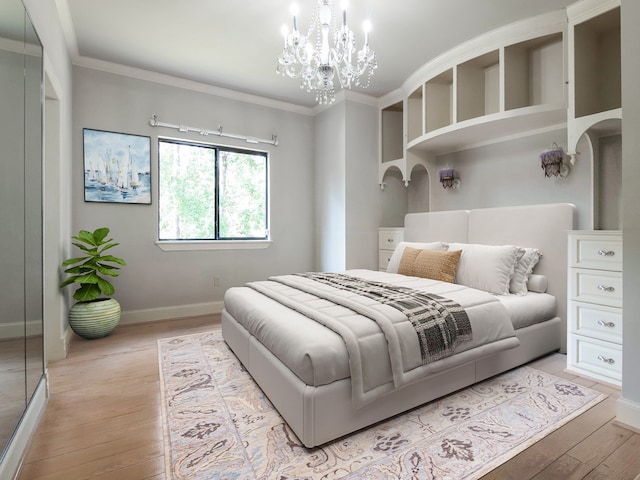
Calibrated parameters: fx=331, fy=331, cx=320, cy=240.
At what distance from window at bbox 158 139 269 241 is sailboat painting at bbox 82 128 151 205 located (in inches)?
7.9

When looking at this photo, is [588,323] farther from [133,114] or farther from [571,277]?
[133,114]

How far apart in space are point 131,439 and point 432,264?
2.50 metres

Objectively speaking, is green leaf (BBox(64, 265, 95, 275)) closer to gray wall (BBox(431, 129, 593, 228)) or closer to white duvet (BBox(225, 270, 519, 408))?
white duvet (BBox(225, 270, 519, 408))

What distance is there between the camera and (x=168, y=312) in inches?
152

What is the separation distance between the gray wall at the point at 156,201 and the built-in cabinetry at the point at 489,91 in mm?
1422

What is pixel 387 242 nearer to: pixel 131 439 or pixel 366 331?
pixel 366 331

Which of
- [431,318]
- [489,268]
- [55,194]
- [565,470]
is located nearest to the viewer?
[565,470]

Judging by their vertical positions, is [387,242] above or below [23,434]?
above

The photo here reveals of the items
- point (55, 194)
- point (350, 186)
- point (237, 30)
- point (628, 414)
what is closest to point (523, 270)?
point (628, 414)

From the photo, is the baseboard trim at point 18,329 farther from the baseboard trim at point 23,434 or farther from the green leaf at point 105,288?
the green leaf at point 105,288

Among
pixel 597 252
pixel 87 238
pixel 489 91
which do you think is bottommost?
pixel 597 252

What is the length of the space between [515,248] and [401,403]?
5.89ft

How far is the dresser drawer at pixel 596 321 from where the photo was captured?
7.34 feet

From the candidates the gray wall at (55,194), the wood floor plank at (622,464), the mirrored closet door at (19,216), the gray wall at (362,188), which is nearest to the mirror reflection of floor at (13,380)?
the mirrored closet door at (19,216)
